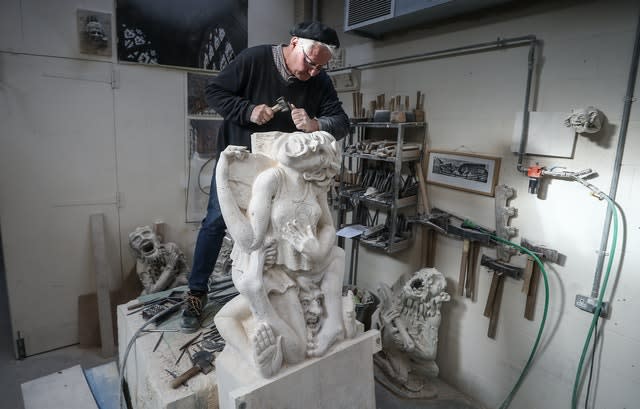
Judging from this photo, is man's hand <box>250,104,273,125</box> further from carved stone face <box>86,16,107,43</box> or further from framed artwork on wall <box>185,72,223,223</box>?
carved stone face <box>86,16,107,43</box>

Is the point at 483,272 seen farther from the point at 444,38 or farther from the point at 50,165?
the point at 50,165

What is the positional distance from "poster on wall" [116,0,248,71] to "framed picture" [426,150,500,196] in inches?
81.7

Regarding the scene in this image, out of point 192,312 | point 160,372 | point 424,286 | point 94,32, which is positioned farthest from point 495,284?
point 94,32

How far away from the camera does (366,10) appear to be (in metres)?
2.88

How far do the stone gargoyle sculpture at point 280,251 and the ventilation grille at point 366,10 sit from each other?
1.52 metres

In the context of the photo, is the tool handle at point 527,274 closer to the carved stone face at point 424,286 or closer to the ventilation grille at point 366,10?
the carved stone face at point 424,286

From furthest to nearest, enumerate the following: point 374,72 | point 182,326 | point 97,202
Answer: point 374,72, point 97,202, point 182,326

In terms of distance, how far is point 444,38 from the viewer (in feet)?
9.14

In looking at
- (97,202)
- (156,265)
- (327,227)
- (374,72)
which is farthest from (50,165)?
(374,72)

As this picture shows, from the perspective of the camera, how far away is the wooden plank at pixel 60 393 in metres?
2.24

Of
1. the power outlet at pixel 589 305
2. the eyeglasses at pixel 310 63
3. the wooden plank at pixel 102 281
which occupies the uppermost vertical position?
the eyeglasses at pixel 310 63

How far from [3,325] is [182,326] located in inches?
93.0

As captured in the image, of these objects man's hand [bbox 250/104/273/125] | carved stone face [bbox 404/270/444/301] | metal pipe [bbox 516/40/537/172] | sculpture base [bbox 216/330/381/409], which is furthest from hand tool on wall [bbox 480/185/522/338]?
man's hand [bbox 250/104/273/125]

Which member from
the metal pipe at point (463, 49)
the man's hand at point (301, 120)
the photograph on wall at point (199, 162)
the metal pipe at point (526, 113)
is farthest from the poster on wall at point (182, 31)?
the metal pipe at point (526, 113)
